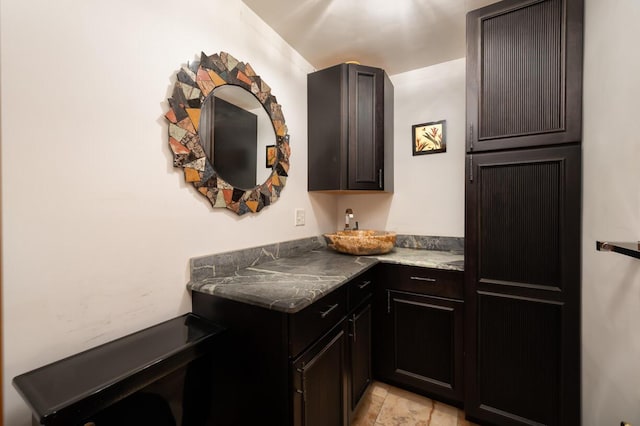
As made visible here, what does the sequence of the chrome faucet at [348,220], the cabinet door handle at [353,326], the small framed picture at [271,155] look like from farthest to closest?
the chrome faucet at [348,220] < the small framed picture at [271,155] < the cabinet door handle at [353,326]

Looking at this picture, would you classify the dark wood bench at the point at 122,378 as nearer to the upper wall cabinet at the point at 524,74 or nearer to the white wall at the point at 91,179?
Answer: the white wall at the point at 91,179

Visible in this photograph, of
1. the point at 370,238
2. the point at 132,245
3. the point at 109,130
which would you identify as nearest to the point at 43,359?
the point at 132,245

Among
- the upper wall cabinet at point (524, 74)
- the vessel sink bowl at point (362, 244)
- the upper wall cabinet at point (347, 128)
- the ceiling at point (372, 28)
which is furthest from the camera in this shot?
the upper wall cabinet at point (347, 128)

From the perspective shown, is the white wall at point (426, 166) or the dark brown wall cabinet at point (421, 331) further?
Answer: the white wall at point (426, 166)

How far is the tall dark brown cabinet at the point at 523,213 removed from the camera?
4.54 feet

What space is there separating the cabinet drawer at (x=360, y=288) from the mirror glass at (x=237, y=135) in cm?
82

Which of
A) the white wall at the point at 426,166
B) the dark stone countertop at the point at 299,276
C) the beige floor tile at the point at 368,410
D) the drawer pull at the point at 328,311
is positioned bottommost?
the beige floor tile at the point at 368,410

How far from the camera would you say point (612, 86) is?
3.57 feet

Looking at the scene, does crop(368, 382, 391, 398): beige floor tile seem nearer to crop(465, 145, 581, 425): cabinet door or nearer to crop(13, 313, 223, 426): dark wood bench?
crop(465, 145, 581, 425): cabinet door

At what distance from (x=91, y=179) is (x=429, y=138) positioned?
215 cm

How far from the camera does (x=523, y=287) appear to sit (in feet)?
4.84

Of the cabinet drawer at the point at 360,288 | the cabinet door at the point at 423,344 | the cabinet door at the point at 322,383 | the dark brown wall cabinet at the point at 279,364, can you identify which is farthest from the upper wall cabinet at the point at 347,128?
the cabinet door at the point at 322,383

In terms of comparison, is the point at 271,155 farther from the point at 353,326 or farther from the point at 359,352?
the point at 359,352

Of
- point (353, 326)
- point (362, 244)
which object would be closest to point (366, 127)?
point (362, 244)
